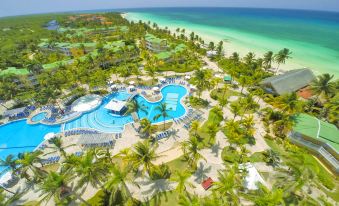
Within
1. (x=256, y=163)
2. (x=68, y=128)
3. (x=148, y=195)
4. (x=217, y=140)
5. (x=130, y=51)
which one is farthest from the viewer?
(x=130, y=51)

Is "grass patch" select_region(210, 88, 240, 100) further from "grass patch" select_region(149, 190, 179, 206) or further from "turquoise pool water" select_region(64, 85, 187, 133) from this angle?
"grass patch" select_region(149, 190, 179, 206)

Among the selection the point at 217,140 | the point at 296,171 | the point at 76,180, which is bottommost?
the point at 76,180

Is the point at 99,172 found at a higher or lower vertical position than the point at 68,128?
higher

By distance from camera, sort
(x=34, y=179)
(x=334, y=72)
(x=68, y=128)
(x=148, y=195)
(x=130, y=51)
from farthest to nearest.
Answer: (x=130, y=51) < (x=334, y=72) < (x=68, y=128) < (x=34, y=179) < (x=148, y=195)

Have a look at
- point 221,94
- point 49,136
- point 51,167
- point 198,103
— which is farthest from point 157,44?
point 51,167

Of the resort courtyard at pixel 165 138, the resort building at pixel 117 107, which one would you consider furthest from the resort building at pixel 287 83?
the resort building at pixel 117 107

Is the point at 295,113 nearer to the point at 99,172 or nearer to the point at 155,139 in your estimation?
the point at 155,139

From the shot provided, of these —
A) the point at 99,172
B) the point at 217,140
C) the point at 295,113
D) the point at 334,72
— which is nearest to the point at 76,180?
the point at 99,172
